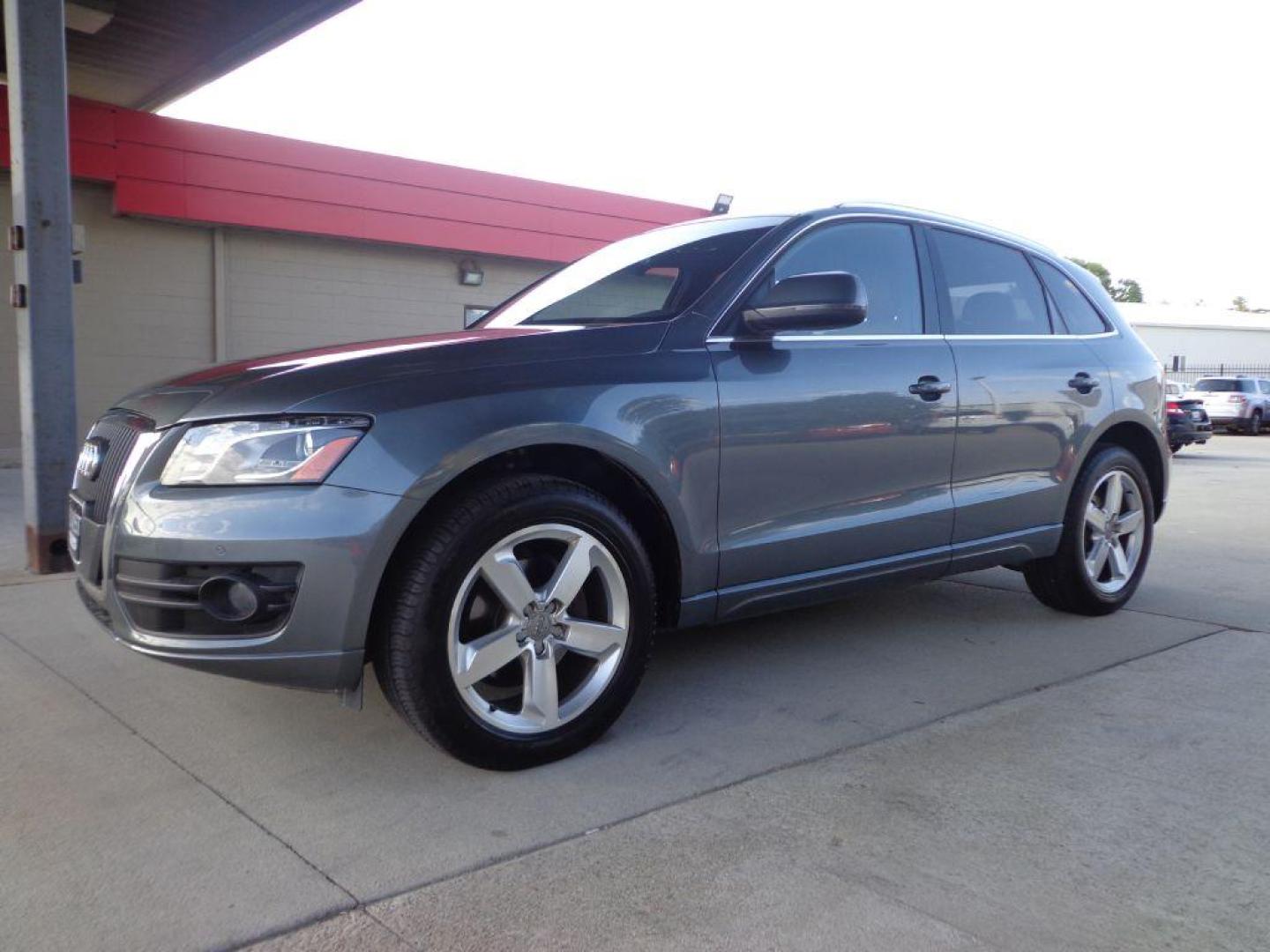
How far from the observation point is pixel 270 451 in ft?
9.18

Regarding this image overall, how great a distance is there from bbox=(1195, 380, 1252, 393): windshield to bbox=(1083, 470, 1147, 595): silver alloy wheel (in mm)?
25528

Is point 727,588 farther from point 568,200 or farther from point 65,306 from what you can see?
point 568,200

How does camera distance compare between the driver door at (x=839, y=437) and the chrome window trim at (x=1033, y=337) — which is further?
the chrome window trim at (x=1033, y=337)

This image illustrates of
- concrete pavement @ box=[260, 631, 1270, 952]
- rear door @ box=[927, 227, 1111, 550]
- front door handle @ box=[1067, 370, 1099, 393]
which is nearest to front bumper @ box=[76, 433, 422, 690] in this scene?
concrete pavement @ box=[260, 631, 1270, 952]

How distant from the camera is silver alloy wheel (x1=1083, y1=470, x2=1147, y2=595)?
16.5ft

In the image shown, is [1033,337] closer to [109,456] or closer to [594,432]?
[594,432]

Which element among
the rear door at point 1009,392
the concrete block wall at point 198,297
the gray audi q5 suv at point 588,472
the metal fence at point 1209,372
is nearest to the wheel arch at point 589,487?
the gray audi q5 suv at point 588,472

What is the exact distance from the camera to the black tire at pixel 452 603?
9.38 feet

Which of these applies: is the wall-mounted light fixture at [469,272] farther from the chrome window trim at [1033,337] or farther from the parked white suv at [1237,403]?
the parked white suv at [1237,403]

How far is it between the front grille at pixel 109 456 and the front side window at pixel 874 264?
2144 millimetres

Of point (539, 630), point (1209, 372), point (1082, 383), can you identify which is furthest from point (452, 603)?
point (1209, 372)

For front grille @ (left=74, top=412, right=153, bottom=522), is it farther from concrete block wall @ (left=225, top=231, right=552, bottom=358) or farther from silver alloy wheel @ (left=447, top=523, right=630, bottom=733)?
concrete block wall @ (left=225, top=231, right=552, bottom=358)

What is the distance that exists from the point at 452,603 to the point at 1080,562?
126 inches

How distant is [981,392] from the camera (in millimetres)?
4352
